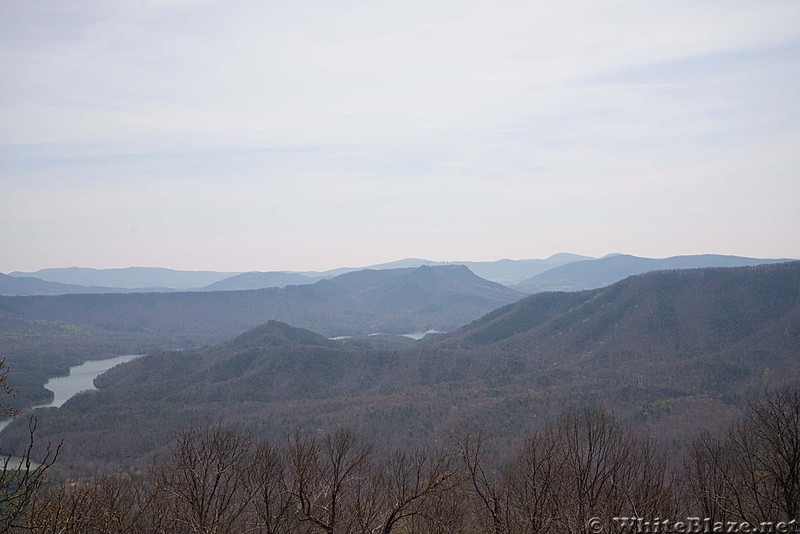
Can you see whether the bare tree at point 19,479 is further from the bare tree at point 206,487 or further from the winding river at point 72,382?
the winding river at point 72,382

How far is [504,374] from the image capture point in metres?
121

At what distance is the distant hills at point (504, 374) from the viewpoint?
282 ft

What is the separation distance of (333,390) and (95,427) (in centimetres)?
4511

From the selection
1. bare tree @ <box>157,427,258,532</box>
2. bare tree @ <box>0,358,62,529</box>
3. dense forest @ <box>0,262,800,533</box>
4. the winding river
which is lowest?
the winding river

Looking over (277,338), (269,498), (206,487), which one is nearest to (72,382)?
(277,338)

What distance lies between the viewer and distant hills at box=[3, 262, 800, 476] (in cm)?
8581

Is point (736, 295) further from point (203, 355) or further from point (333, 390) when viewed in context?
point (203, 355)

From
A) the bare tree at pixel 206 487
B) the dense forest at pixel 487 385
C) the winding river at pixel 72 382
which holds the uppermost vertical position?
the bare tree at pixel 206 487

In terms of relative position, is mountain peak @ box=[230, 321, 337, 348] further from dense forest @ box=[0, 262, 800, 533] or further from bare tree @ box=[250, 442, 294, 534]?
bare tree @ box=[250, 442, 294, 534]

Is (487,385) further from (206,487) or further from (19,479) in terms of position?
(19,479)

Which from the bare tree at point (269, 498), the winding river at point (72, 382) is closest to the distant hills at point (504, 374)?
the winding river at point (72, 382)

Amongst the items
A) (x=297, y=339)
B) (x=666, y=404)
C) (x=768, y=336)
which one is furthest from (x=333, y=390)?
(x=768, y=336)

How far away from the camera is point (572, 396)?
310ft

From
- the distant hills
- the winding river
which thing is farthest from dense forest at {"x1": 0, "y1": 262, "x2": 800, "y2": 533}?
the winding river
